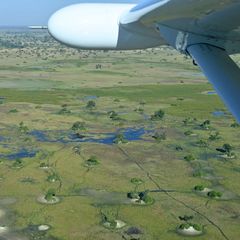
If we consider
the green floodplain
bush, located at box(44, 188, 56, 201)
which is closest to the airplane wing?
the green floodplain

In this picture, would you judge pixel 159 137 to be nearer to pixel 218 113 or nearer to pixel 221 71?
pixel 218 113

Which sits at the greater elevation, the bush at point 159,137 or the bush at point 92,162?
the bush at point 92,162

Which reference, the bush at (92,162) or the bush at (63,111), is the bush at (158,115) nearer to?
the bush at (63,111)

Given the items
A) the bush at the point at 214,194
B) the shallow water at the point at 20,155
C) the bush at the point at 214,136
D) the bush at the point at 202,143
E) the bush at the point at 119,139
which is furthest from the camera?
the bush at the point at 214,136

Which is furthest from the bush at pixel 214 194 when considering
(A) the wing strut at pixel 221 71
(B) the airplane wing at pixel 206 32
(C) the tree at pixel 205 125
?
(A) the wing strut at pixel 221 71

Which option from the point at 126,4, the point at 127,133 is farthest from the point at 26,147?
the point at 126,4

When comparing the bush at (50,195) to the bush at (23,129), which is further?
the bush at (23,129)

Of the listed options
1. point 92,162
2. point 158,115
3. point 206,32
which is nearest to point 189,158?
point 92,162
